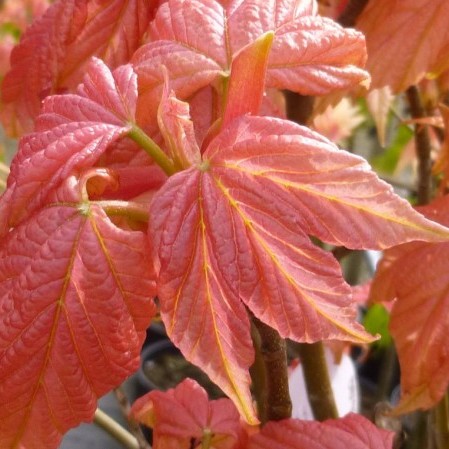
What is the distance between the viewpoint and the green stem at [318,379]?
0.53 m

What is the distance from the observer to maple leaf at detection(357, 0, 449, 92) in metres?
0.49

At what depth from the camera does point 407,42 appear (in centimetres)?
50

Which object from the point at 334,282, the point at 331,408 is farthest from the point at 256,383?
the point at 334,282

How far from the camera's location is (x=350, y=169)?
0.99 feet

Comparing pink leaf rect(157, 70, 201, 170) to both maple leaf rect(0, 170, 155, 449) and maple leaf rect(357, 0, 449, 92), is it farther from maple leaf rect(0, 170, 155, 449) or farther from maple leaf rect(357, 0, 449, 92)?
maple leaf rect(357, 0, 449, 92)

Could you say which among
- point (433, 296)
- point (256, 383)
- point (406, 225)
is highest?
point (406, 225)

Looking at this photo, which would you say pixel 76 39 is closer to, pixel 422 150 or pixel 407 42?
pixel 407 42

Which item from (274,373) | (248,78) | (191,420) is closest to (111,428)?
(191,420)

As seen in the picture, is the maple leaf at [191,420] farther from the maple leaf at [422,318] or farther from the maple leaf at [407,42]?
the maple leaf at [407,42]

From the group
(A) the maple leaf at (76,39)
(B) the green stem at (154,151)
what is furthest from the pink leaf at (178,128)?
(A) the maple leaf at (76,39)

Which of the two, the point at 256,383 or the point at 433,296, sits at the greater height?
the point at 433,296

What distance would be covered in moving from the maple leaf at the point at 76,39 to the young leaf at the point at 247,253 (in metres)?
0.19

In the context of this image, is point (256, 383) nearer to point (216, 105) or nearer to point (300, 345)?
point (300, 345)

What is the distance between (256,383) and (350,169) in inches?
13.1
